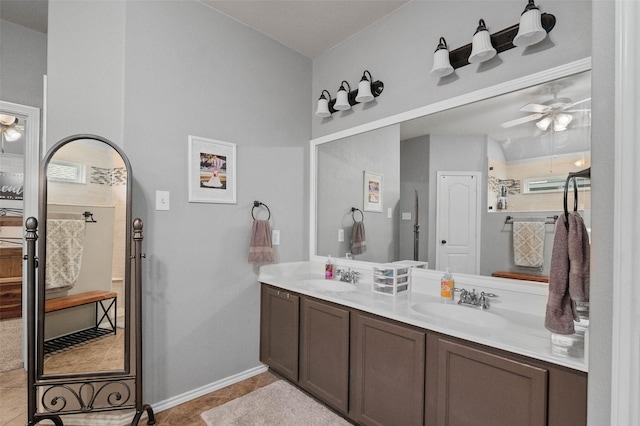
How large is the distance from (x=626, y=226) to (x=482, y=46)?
1.43 metres

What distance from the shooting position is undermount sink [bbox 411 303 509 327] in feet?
5.51

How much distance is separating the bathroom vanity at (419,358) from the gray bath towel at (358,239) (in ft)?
0.81

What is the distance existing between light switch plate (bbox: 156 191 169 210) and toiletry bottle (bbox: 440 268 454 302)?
1.86 m

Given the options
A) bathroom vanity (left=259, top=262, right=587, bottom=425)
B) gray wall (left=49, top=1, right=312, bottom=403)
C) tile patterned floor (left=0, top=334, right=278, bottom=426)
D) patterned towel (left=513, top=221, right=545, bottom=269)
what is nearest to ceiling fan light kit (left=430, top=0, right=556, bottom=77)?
patterned towel (left=513, top=221, right=545, bottom=269)

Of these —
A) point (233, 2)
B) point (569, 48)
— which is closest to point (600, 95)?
Answer: point (569, 48)

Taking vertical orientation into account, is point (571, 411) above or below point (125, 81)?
below

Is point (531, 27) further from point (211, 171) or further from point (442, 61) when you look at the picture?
point (211, 171)

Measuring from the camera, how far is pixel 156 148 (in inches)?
83.6

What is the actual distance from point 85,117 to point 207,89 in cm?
79

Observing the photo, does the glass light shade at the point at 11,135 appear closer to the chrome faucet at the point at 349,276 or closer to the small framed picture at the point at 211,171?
the small framed picture at the point at 211,171

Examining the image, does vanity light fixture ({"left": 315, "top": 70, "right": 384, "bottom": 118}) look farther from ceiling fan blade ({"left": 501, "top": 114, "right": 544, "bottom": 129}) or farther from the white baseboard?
the white baseboard

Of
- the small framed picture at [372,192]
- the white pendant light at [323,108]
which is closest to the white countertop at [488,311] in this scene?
the small framed picture at [372,192]

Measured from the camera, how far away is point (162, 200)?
2.15 metres

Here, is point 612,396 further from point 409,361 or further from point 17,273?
point 17,273
